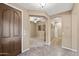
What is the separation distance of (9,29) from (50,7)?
1044mm

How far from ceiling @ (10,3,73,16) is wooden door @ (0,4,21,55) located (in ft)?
1.07

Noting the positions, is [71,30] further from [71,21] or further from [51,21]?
[51,21]

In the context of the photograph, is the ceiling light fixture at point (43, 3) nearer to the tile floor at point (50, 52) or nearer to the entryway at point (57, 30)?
the entryway at point (57, 30)

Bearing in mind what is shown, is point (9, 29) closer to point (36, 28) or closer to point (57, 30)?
point (36, 28)

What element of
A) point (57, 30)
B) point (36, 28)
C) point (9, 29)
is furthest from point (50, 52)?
point (9, 29)

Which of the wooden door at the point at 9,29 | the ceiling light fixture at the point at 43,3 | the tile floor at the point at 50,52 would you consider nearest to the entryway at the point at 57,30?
the tile floor at the point at 50,52

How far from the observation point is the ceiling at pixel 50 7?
1835 millimetres

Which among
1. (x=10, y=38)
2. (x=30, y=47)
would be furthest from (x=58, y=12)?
(x=10, y=38)

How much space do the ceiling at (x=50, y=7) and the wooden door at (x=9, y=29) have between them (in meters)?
0.33

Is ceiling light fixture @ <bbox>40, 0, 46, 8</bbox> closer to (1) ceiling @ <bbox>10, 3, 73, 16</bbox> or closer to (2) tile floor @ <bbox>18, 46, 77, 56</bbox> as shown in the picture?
(1) ceiling @ <bbox>10, 3, 73, 16</bbox>

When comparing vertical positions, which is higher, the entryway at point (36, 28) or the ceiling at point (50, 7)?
the ceiling at point (50, 7)

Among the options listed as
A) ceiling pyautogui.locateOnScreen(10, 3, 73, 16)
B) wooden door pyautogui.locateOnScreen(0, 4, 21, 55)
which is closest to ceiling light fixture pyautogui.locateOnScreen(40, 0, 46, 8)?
ceiling pyautogui.locateOnScreen(10, 3, 73, 16)

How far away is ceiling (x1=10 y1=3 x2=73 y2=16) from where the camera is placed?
1835mm

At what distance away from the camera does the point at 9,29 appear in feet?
7.33
